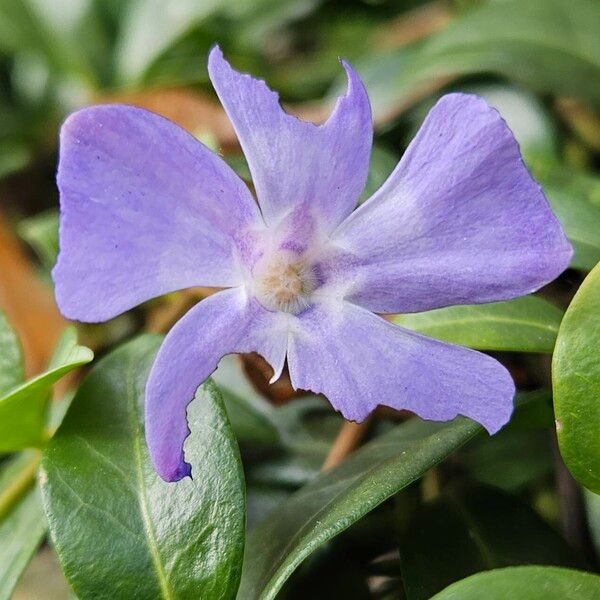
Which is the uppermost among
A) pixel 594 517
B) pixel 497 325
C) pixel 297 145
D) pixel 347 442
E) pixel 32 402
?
pixel 297 145

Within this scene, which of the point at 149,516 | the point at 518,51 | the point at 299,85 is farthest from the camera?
the point at 299,85

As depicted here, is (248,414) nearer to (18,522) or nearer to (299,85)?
(18,522)

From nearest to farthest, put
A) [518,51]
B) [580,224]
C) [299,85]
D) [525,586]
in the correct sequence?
[525,586] < [580,224] < [518,51] < [299,85]

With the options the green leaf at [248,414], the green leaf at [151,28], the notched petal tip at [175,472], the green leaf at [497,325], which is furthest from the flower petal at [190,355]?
the green leaf at [151,28]

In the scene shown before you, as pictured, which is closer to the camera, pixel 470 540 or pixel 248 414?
pixel 470 540

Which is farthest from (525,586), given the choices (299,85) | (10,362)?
(299,85)

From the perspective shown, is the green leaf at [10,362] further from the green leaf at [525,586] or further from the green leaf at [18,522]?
the green leaf at [525,586]

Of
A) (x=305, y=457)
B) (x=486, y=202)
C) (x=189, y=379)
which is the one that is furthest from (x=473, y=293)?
(x=305, y=457)
